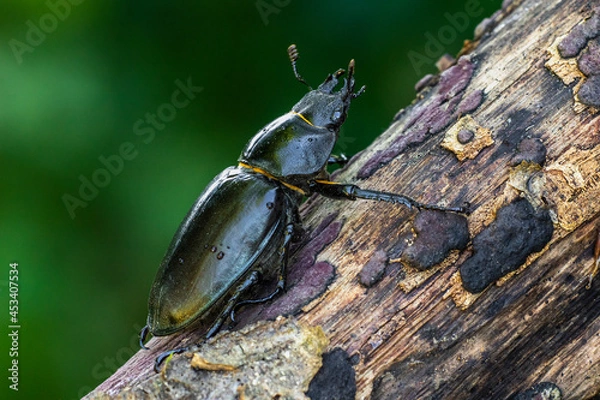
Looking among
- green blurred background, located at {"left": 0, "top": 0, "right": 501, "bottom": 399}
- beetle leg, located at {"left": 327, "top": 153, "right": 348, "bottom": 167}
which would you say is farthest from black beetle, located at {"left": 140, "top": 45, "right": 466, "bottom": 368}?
green blurred background, located at {"left": 0, "top": 0, "right": 501, "bottom": 399}

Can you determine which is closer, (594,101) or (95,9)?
(594,101)

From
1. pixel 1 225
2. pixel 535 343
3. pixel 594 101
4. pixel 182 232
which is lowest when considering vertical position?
pixel 535 343

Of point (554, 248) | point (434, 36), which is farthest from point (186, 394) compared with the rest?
point (434, 36)

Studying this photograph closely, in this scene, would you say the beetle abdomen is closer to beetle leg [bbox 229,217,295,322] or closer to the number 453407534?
beetle leg [bbox 229,217,295,322]

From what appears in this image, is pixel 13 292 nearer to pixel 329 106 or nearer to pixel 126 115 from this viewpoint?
pixel 126 115

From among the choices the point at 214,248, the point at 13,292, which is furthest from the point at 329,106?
the point at 13,292

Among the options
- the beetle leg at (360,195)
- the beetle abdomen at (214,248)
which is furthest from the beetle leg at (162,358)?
the beetle leg at (360,195)

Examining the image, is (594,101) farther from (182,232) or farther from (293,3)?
(293,3)
